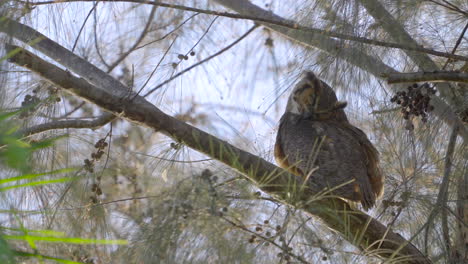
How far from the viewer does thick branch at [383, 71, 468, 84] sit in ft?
8.48

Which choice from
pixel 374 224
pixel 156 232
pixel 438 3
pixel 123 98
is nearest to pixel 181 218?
pixel 156 232

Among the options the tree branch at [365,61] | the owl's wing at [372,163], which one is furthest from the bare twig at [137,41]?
the owl's wing at [372,163]

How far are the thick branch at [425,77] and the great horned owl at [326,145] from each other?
25.5 inches

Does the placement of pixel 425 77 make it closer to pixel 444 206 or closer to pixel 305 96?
pixel 444 206

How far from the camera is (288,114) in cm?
383

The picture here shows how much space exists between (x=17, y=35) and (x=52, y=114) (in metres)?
0.54

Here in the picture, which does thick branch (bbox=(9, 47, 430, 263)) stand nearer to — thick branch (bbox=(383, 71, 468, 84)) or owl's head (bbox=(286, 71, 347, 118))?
thick branch (bbox=(383, 71, 468, 84))

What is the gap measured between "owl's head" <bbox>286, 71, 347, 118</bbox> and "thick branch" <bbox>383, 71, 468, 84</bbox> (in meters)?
0.96

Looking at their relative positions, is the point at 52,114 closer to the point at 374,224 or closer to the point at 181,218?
the point at 181,218

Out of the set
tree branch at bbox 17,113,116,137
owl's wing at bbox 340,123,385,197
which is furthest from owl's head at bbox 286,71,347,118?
tree branch at bbox 17,113,116,137

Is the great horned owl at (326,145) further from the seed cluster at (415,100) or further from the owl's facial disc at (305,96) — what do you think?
the seed cluster at (415,100)

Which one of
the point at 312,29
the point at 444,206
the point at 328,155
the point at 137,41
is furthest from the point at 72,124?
the point at 444,206

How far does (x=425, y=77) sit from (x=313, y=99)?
122 cm

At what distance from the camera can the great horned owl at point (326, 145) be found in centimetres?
323
